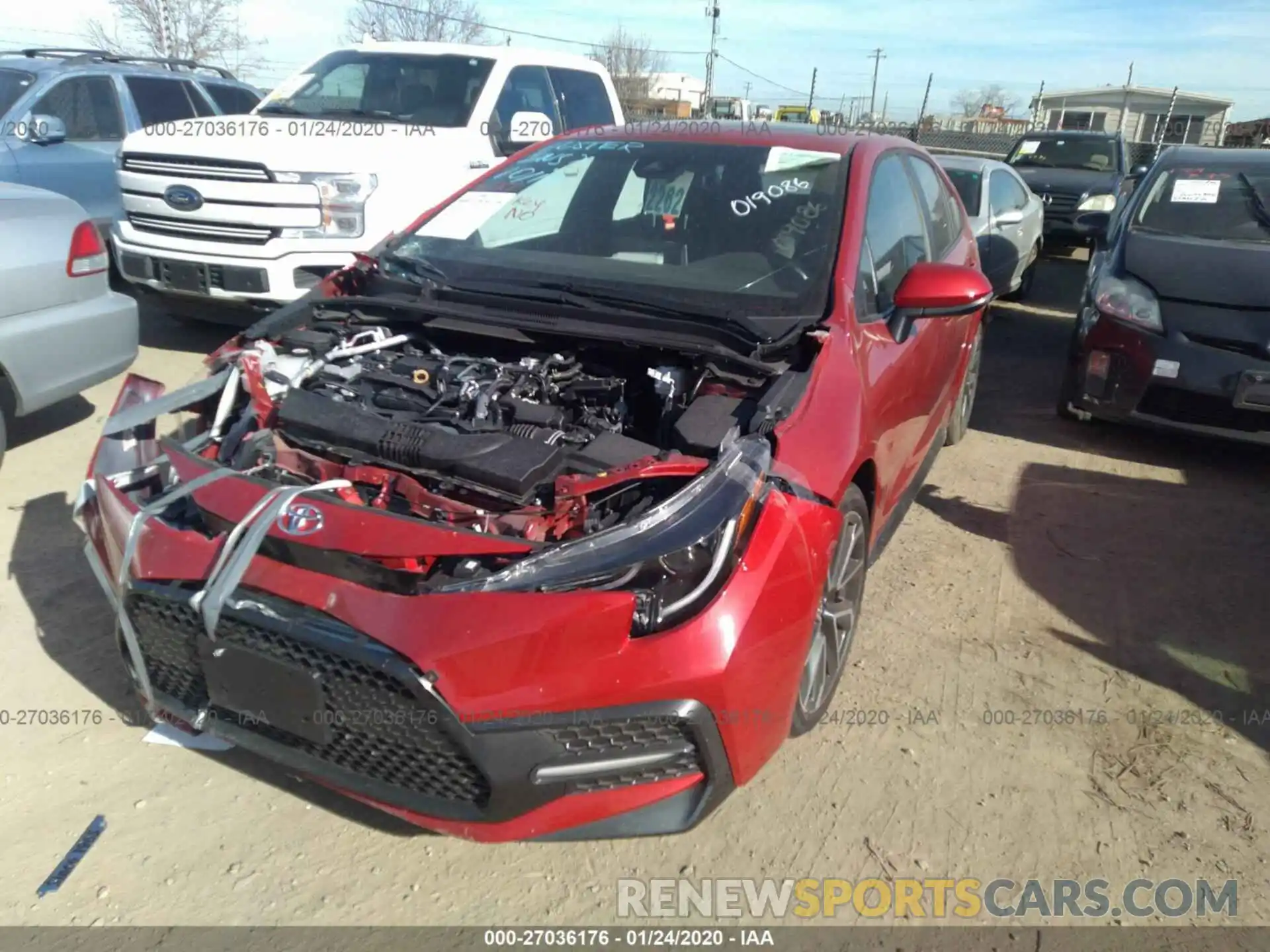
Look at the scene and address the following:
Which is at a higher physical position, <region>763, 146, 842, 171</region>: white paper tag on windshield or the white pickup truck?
<region>763, 146, 842, 171</region>: white paper tag on windshield

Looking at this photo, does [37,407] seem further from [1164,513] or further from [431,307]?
[1164,513]

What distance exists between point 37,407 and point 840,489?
381 centimetres

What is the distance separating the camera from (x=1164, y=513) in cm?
465

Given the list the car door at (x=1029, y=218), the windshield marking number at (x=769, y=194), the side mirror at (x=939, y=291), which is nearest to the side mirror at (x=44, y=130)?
the windshield marking number at (x=769, y=194)

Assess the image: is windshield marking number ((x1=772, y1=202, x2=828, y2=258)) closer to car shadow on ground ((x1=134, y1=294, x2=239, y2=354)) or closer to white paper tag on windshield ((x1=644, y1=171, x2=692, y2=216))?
white paper tag on windshield ((x1=644, y1=171, x2=692, y2=216))

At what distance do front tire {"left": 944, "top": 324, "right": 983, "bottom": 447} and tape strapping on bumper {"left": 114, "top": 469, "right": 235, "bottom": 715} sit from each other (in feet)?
12.1

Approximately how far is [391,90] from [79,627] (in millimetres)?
4878

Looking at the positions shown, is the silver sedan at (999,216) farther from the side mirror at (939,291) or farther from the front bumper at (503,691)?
the front bumper at (503,691)

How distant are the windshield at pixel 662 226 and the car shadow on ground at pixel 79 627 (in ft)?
5.63

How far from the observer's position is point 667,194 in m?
3.65

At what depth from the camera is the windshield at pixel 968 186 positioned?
327 inches

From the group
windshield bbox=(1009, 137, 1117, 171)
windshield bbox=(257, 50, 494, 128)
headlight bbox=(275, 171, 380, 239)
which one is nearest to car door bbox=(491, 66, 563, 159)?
windshield bbox=(257, 50, 494, 128)

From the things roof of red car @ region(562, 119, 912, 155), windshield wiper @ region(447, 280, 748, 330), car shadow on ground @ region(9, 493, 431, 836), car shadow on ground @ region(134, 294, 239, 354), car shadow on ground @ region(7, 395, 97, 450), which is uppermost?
roof of red car @ region(562, 119, 912, 155)

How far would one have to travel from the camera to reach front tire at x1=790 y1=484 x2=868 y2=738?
105 inches
